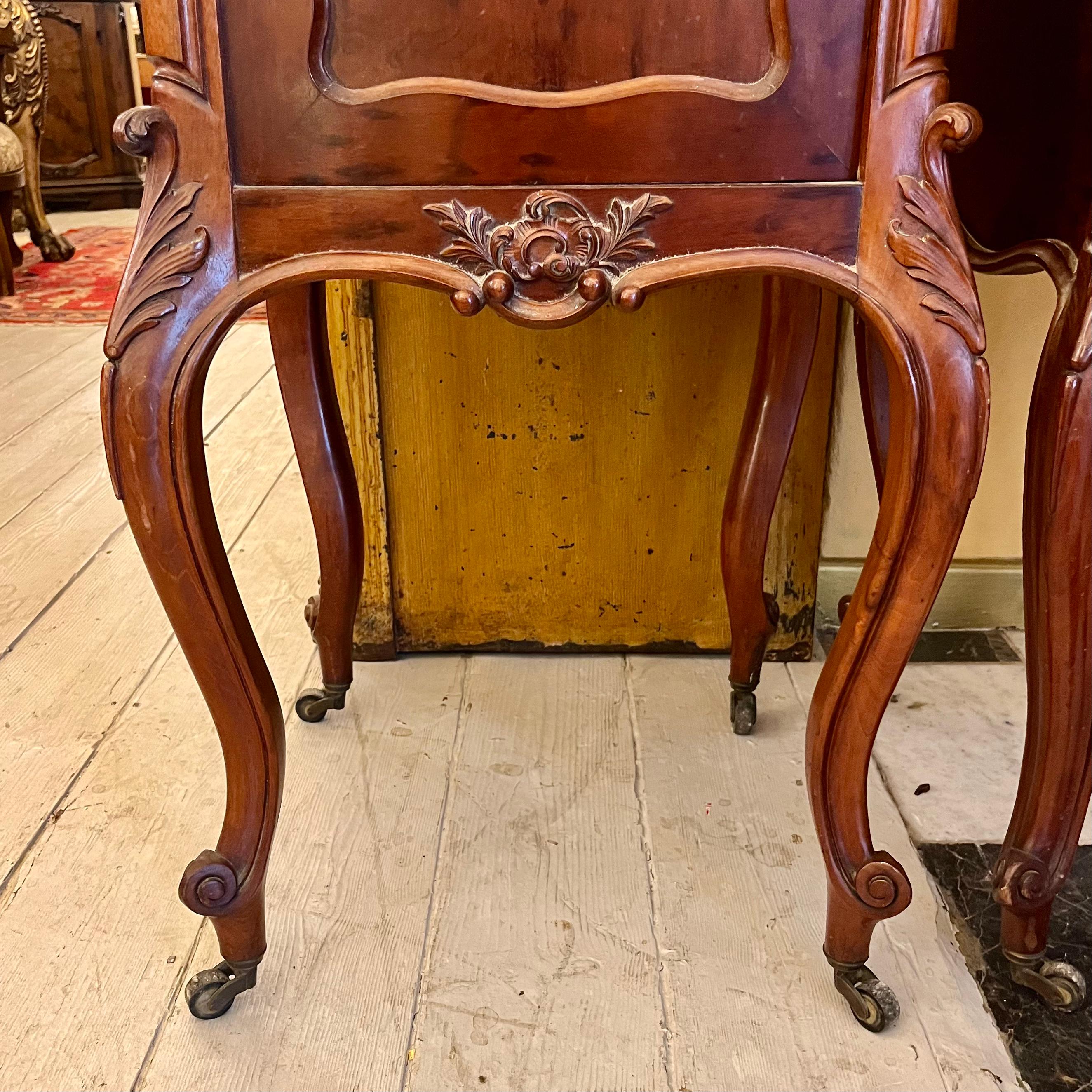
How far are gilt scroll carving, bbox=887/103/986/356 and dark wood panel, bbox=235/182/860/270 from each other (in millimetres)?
27

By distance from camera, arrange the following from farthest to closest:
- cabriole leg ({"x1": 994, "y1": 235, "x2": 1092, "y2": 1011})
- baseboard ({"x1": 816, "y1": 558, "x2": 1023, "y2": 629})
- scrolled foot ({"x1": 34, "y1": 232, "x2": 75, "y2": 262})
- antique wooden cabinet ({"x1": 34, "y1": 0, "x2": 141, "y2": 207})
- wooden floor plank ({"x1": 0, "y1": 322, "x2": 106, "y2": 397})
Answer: antique wooden cabinet ({"x1": 34, "y1": 0, "x2": 141, "y2": 207}) → scrolled foot ({"x1": 34, "y1": 232, "x2": 75, "y2": 262}) → wooden floor plank ({"x1": 0, "y1": 322, "x2": 106, "y2": 397}) → baseboard ({"x1": 816, "y1": 558, "x2": 1023, "y2": 629}) → cabriole leg ({"x1": 994, "y1": 235, "x2": 1092, "y2": 1011})

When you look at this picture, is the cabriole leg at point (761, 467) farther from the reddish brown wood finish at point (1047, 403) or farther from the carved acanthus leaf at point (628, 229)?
the carved acanthus leaf at point (628, 229)

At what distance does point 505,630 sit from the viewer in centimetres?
128

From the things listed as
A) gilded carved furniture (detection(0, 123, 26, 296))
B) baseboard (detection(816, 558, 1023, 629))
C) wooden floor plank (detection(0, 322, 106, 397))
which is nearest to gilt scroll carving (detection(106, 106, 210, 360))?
baseboard (detection(816, 558, 1023, 629))

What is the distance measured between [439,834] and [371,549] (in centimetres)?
39

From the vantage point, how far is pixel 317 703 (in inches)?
44.3

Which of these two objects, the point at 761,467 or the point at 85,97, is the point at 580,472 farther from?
the point at 85,97

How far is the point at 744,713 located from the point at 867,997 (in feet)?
1.24

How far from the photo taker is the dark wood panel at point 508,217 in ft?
1.95

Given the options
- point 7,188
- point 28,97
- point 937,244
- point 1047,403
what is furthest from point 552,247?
point 28,97

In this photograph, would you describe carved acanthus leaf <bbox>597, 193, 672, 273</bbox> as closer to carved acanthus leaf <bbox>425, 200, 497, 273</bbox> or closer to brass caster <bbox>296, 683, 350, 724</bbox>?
carved acanthus leaf <bbox>425, 200, 497, 273</bbox>

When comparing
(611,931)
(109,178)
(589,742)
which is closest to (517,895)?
(611,931)

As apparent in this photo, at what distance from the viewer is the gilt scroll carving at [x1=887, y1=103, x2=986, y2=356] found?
1.90 feet

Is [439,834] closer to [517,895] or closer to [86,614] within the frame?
[517,895]
